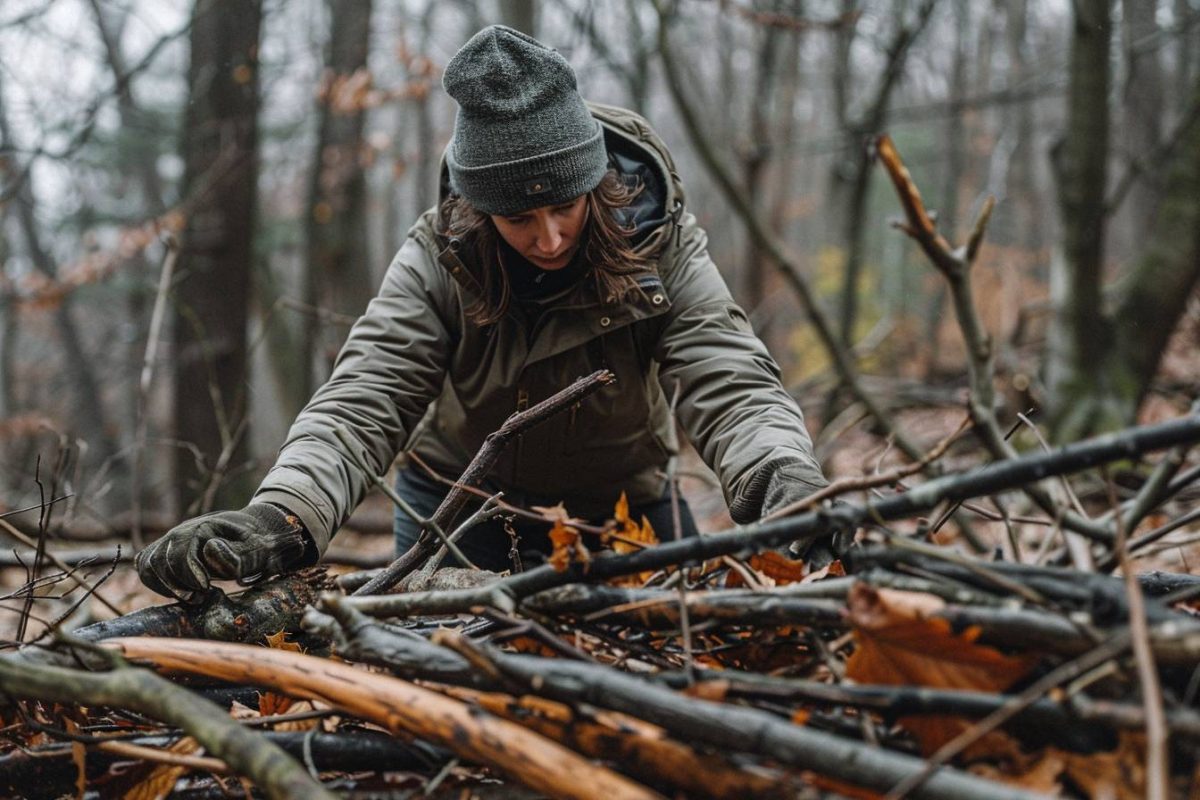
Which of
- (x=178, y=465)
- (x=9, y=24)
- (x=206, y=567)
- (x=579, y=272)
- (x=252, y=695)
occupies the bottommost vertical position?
(x=178, y=465)

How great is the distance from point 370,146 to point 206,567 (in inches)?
388

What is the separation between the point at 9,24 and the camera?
5.55m

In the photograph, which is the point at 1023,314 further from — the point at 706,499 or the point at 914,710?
the point at 914,710

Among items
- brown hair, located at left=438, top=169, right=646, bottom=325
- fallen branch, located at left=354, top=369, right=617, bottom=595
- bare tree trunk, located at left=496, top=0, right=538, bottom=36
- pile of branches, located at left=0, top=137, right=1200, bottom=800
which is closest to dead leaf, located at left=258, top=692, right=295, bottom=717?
pile of branches, located at left=0, top=137, right=1200, bottom=800

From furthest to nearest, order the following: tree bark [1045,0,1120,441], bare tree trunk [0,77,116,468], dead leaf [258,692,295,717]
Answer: bare tree trunk [0,77,116,468]
tree bark [1045,0,1120,441]
dead leaf [258,692,295,717]

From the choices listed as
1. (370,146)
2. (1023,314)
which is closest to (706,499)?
(1023,314)

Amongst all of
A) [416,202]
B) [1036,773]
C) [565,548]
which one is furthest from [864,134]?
[416,202]

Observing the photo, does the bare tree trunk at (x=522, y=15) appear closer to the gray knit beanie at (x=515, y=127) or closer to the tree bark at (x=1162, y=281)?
the tree bark at (x=1162, y=281)

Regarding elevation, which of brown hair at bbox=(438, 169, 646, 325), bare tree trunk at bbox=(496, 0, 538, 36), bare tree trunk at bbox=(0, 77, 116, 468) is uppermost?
bare tree trunk at bbox=(496, 0, 538, 36)

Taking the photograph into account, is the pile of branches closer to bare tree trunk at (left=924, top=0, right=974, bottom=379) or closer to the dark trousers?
the dark trousers

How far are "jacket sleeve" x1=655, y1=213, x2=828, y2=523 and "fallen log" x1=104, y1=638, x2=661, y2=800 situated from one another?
1.18 metres

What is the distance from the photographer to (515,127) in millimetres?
2711

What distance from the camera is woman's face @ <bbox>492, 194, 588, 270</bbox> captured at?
2.76 metres

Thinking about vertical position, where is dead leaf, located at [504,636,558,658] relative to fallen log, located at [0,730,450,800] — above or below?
above
